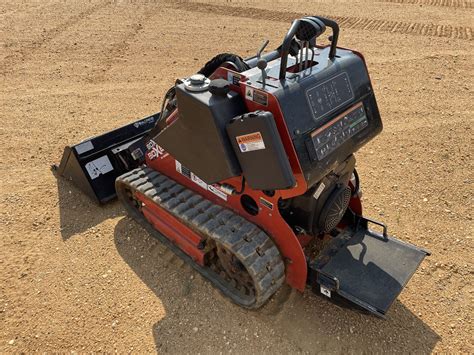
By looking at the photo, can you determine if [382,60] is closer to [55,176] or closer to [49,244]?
[55,176]

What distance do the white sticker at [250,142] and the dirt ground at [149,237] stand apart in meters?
1.85

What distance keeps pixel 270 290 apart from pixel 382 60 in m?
7.86

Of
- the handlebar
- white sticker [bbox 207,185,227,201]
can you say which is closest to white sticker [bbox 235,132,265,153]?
the handlebar

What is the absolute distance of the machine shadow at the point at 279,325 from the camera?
4.01m

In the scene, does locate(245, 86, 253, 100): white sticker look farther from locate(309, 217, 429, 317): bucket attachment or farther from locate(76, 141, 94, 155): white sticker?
locate(76, 141, 94, 155): white sticker

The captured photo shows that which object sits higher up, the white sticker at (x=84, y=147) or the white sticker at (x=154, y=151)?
the white sticker at (x=154, y=151)

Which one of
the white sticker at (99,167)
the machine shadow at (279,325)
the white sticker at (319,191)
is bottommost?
the machine shadow at (279,325)

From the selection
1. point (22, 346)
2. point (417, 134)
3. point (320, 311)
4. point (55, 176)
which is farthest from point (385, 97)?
point (22, 346)

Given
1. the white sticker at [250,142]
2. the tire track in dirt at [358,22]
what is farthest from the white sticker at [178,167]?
the tire track in dirt at [358,22]

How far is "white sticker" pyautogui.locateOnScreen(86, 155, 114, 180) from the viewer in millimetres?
5590

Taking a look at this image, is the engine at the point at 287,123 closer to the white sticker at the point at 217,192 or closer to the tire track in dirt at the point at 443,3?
the white sticker at the point at 217,192

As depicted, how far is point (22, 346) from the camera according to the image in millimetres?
4082

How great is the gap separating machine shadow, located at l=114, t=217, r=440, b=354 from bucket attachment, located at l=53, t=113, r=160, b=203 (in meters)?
1.69

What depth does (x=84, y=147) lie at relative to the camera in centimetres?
555
